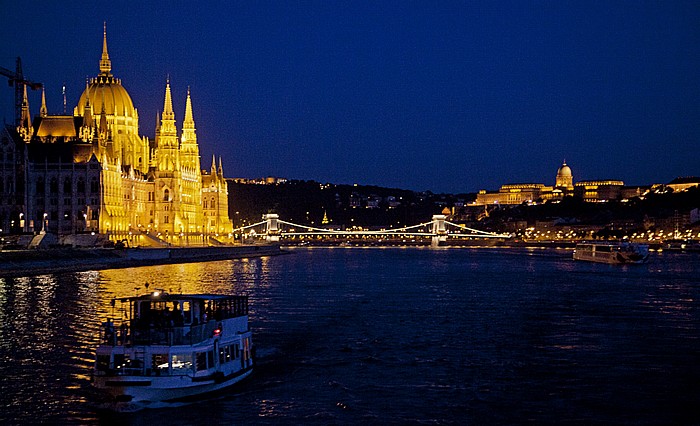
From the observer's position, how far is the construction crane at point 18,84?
120 meters

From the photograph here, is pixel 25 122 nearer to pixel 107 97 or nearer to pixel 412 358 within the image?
pixel 107 97

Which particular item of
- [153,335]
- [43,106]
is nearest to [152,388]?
[153,335]

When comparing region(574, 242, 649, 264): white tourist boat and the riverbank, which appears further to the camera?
region(574, 242, 649, 264): white tourist boat

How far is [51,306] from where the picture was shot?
1811 inches

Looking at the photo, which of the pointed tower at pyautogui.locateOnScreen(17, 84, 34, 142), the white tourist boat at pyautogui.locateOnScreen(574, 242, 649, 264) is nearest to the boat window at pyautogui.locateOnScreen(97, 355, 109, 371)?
the white tourist boat at pyautogui.locateOnScreen(574, 242, 649, 264)

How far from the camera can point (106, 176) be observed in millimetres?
110438

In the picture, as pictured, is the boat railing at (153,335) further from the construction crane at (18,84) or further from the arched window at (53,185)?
the construction crane at (18,84)

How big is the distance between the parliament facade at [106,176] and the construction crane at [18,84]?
54.2 inches

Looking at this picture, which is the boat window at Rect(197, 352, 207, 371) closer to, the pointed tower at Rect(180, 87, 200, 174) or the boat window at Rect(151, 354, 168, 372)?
the boat window at Rect(151, 354, 168, 372)

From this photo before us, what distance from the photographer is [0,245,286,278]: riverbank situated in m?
70.8

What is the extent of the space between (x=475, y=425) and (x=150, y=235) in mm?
98227

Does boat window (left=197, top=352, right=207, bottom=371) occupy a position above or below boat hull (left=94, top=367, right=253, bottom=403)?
above

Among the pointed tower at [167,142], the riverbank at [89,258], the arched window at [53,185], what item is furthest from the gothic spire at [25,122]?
the riverbank at [89,258]

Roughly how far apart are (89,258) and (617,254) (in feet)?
189
